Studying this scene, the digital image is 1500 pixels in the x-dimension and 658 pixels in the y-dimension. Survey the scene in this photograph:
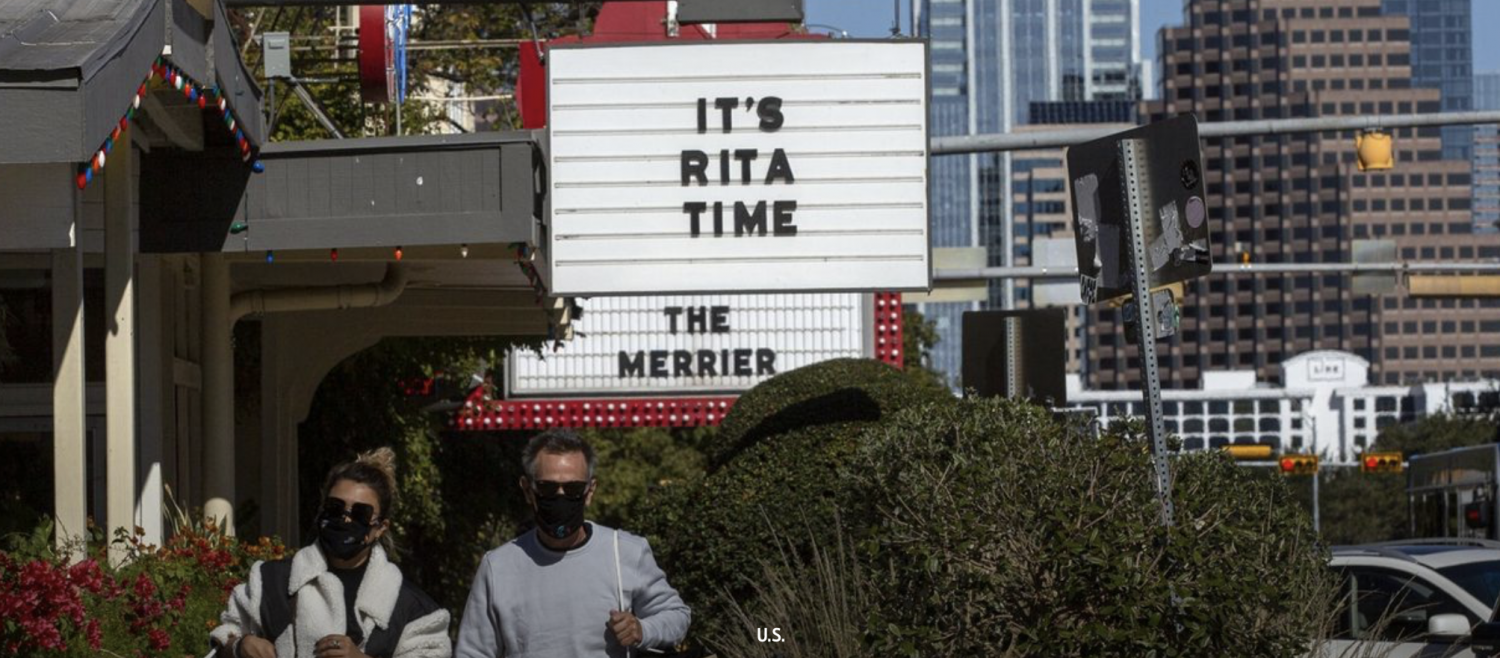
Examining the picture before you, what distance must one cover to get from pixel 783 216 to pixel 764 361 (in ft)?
52.9

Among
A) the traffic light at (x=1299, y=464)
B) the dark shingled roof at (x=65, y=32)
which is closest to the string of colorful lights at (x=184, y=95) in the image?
the dark shingled roof at (x=65, y=32)

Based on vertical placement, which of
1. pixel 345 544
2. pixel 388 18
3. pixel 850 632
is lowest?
pixel 850 632

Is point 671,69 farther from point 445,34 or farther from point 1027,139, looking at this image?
point 445,34

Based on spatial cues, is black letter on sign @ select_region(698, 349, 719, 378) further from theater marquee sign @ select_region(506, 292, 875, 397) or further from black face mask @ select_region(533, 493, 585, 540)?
black face mask @ select_region(533, 493, 585, 540)

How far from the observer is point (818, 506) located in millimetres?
12922

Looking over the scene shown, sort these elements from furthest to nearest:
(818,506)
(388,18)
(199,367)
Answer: (388,18) < (199,367) < (818,506)

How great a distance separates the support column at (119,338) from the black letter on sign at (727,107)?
3.71 m

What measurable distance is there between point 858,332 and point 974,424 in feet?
61.8

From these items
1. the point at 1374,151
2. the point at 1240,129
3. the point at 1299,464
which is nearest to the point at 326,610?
the point at 1240,129

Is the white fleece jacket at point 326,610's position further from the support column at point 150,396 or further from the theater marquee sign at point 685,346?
the theater marquee sign at point 685,346

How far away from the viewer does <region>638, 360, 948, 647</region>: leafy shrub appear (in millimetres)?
12914

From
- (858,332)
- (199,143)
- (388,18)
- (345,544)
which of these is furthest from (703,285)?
(858,332)

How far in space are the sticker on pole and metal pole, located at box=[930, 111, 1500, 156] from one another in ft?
25.5

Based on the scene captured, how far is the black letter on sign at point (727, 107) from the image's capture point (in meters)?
13.4
